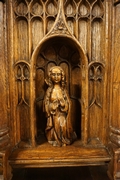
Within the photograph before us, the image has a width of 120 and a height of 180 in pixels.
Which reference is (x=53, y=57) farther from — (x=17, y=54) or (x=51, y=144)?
(x=51, y=144)

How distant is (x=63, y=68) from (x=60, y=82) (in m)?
0.22

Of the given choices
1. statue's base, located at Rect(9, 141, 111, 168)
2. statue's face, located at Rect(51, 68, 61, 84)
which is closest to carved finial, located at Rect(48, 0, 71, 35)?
statue's face, located at Rect(51, 68, 61, 84)

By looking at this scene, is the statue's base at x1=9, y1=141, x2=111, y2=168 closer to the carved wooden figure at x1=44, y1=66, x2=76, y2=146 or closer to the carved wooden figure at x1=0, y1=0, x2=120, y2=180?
the carved wooden figure at x1=0, y1=0, x2=120, y2=180

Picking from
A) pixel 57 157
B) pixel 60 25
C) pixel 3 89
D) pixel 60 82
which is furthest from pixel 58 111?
pixel 60 25

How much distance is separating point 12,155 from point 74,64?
97 centimetres

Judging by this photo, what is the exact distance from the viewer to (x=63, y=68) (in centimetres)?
166

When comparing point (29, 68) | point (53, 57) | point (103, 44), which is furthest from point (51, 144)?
point (103, 44)

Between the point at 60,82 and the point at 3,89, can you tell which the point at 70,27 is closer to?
the point at 60,82

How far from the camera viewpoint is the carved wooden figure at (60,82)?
132 centimetres

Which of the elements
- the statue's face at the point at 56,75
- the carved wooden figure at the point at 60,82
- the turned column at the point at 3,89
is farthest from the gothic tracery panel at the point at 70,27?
the statue's face at the point at 56,75

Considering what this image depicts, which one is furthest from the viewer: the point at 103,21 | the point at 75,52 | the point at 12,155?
the point at 75,52

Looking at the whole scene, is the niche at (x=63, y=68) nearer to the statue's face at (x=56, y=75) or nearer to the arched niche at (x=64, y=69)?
the arched niche at (x=64, y=69)

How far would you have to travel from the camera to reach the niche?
163 centimetres

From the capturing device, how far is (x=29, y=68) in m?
1.41
